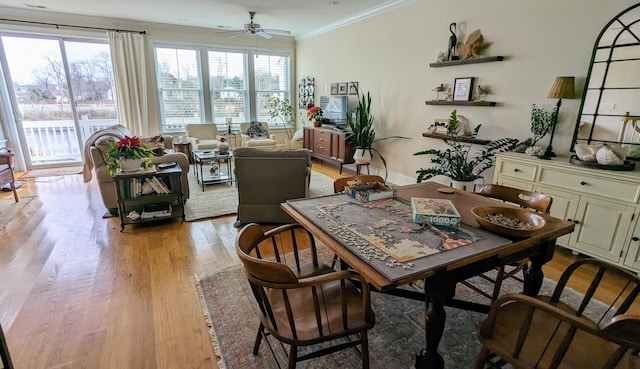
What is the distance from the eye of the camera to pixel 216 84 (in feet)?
22.6

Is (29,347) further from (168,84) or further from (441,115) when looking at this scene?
(168,84)

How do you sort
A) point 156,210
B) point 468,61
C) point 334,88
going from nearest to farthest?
point 156,210
point 468,61
point 334,88

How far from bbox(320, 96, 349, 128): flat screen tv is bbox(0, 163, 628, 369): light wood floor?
3.11m

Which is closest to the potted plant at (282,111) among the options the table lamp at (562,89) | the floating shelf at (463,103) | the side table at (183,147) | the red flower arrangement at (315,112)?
the red flower arrangement at (315,112)

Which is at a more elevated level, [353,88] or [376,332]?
[353,88]

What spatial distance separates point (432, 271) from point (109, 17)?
22.6 ft

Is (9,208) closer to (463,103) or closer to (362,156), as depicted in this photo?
(362,156)

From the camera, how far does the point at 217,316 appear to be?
6.39ft

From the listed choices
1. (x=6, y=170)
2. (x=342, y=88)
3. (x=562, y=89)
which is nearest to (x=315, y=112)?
(x=342, y=88)

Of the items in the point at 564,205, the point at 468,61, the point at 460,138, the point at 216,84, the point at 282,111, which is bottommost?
the point at 564,205

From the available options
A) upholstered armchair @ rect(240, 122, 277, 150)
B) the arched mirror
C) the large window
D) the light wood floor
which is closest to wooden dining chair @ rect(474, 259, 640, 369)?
the light wood floor

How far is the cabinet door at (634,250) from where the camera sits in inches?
89.0

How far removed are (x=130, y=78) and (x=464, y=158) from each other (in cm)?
591

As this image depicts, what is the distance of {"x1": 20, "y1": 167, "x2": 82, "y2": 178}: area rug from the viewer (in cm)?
523
